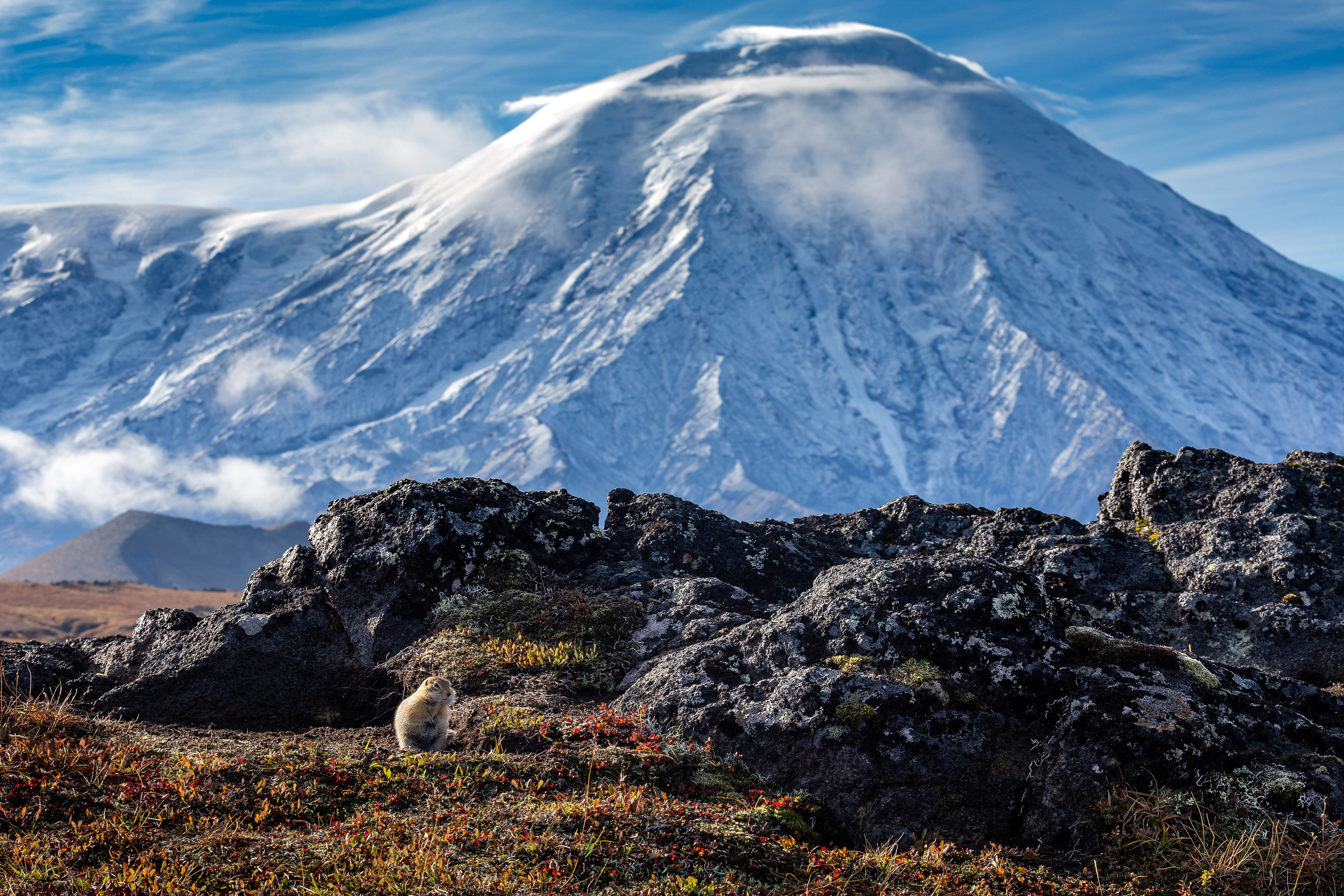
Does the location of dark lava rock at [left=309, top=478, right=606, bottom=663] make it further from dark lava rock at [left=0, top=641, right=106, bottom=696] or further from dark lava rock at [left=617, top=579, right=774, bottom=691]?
dark lava rock at [left=0, top=641, right=106, bottom=696]

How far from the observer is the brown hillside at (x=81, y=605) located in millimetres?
94812

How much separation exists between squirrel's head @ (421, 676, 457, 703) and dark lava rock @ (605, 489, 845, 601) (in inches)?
177

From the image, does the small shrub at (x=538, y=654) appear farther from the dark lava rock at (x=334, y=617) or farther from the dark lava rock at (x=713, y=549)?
the dark lava rock at (x=713, y=549)

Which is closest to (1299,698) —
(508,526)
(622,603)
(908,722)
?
(908,722)

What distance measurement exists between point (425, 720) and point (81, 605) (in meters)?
123

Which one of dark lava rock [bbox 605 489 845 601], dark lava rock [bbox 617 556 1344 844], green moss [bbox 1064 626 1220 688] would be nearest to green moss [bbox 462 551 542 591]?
dark lava rock [bbox 605 489 845 601]

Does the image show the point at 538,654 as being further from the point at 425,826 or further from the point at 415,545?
the point at 425,826

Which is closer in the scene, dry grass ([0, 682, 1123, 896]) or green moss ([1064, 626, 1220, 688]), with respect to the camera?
dry grass ([0, 682, 1123, 896])

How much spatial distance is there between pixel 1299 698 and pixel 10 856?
36.4 feet

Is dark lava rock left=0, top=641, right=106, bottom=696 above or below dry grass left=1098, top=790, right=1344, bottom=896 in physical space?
below

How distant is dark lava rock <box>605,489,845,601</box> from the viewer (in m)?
13.7

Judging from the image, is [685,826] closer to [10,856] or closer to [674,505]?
[10,856]

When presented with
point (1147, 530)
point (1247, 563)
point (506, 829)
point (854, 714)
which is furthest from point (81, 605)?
point (1247, 563)

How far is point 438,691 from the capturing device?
8641 millimetres
